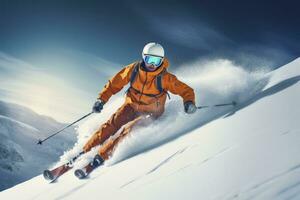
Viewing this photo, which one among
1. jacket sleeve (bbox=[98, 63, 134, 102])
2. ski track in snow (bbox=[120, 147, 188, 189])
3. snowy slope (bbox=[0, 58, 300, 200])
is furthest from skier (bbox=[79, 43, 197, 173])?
ski track in snow (bbox=[120, 147, 188, 189])

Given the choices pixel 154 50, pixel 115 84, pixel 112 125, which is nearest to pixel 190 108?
pixel 154 50

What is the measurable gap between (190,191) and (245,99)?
15.9 ft

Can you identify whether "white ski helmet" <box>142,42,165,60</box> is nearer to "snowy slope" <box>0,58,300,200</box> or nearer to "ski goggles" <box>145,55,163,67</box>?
"ski goggles" <box>145,55,163,67</box>

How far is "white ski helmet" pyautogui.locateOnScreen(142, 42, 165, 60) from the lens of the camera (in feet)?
27.4

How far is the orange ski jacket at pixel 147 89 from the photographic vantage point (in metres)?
8.55

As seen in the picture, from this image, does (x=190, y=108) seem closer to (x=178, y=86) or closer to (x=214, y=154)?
(x=178, y=86)

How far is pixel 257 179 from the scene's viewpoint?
3.63 meters

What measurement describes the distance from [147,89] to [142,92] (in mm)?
123

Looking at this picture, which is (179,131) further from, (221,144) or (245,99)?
(221,144)

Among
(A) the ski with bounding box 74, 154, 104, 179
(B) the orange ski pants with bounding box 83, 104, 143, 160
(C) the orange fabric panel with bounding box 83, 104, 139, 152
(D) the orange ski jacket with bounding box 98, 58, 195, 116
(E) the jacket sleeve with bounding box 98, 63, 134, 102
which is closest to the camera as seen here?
(A) the ski with bounding box 74, 154, 104, 179

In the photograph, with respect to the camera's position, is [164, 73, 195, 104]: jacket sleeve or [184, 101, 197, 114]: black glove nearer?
[184, 101, 197, 114]: black glove

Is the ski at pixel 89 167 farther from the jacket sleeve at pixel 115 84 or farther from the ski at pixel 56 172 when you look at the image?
the jacket sleeve at pixel 115 84

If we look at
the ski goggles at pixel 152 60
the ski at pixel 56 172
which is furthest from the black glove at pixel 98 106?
the ski goggles at pixel 152 60

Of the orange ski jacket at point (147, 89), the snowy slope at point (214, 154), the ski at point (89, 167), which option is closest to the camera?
the snowy slope at point (214, 154)
